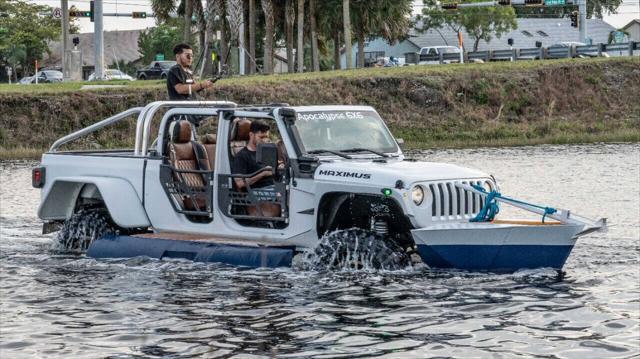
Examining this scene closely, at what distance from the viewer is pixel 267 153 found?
13992 mm

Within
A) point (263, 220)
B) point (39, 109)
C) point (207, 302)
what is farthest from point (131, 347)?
point (39, 109)

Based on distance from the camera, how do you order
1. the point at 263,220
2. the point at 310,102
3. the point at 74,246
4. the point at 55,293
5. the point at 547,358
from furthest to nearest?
the point at 310,102 → the point at 74,246 → the point at 263,220 → the point at 55,293 → the point at 547,358

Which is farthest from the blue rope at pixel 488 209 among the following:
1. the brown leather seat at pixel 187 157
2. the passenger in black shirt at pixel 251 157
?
the brown leather seat at pixel 187 157

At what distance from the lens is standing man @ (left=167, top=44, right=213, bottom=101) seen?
55.9 feet

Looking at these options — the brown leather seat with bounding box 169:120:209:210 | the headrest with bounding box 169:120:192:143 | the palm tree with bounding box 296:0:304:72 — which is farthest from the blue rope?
the palm tree with bounding box 296:0:304:72

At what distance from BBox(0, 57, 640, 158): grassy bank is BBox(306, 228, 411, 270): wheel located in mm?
28643

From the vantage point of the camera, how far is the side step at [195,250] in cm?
1437

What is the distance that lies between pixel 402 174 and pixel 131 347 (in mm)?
4025

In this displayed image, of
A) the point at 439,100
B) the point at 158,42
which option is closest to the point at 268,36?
the point at 439,100

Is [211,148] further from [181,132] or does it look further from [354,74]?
[354,74]

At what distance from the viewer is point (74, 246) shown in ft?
54.9

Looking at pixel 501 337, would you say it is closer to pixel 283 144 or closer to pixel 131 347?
pixel 131 347

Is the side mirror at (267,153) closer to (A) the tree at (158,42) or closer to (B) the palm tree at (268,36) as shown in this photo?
(B) the palm tree at (268,36)

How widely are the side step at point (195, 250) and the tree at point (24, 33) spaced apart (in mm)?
94279
